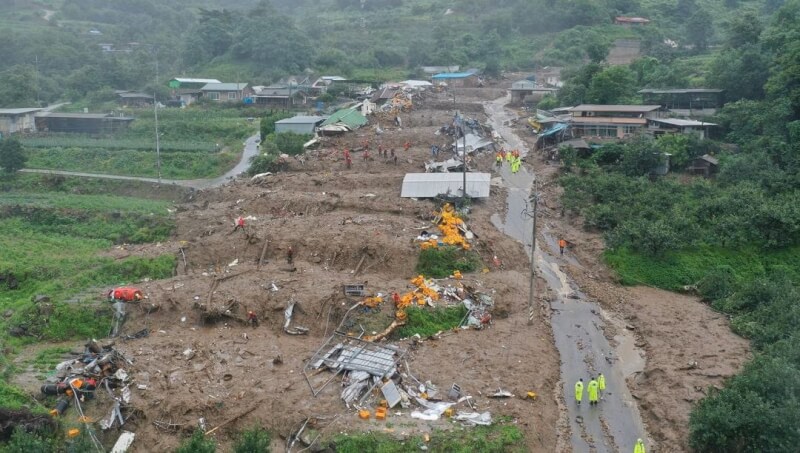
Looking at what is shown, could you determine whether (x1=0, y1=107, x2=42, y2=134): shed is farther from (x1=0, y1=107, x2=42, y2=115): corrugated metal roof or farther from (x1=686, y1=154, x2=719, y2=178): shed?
(x1=686, y1=154, x2=719, y2=178): shed

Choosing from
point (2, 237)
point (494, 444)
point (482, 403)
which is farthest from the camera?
point (2, 237)

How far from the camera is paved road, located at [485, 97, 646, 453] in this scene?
57.3ft

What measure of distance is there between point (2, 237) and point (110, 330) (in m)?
12.9

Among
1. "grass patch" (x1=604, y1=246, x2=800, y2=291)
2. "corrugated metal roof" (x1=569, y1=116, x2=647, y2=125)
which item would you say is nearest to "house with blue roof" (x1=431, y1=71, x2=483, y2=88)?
"corrugated metal roof" (x1=569, y1=116, x2=647, y2=125)

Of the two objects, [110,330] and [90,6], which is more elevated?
[90,6]

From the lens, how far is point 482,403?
58.1 feet

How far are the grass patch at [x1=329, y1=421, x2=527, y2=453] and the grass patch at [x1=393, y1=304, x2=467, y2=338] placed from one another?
5.50 metres

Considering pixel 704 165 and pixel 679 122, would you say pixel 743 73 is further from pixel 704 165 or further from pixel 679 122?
pixel 704 165

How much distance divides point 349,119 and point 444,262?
22616mm

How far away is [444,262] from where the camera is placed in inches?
1000

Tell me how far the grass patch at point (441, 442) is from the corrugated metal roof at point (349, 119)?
30789mm

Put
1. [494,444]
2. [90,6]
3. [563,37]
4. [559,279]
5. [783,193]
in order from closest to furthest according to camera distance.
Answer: [494,444], [559,279], [783,193], [563,37], [90,6]

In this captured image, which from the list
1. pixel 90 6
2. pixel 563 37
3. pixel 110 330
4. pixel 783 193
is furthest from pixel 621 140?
pixel 90 6

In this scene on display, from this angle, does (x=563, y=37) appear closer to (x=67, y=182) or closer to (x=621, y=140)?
(x=621, y=140)
